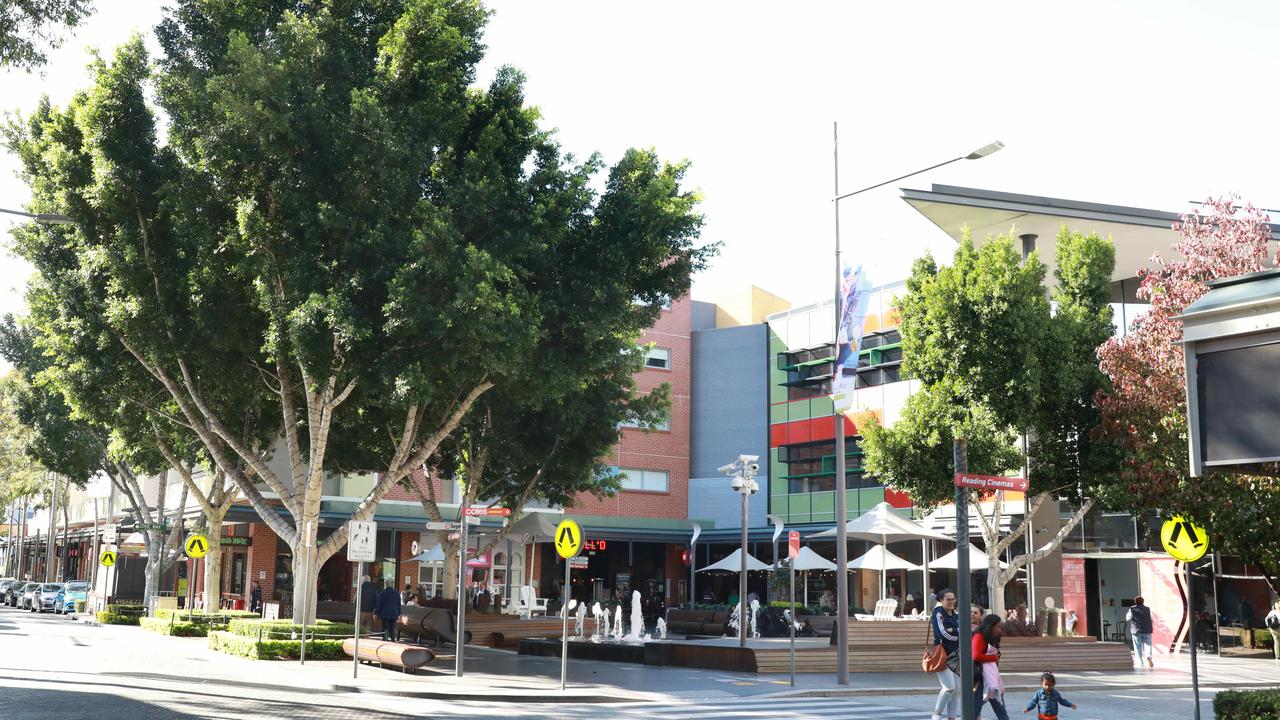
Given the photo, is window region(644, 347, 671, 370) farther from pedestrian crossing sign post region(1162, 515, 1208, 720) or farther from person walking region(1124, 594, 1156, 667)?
pedestrian crossing sign post region(1162, 515, 1208, 720)

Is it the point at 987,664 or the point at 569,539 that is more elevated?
the point at 569,539

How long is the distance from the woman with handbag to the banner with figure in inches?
237

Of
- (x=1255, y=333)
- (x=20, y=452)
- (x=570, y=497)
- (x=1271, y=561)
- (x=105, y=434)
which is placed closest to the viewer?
(x=1255, y=333)

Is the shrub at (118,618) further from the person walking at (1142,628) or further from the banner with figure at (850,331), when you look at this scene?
the person walking at (1142,628)

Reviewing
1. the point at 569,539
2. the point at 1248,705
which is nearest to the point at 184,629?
the point at 569,539

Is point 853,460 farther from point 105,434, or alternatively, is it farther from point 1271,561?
point 1271,561

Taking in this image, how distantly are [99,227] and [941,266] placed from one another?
18714 mm

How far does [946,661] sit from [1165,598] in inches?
927

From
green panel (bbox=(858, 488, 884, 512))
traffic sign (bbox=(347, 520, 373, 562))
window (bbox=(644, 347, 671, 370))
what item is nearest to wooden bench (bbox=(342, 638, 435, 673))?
traffic sign (bbox=(347, 520, 373, 562))

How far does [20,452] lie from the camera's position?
2544 inches

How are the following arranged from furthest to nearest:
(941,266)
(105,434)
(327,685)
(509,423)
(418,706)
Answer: (105,434) → (509,423) → (941,266) → (327,685) → (418,706)

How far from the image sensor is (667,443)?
54.9m

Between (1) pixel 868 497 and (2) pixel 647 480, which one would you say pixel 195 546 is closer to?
(1) pixel 868 497

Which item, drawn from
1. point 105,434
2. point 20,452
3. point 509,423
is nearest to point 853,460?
point 509,423
